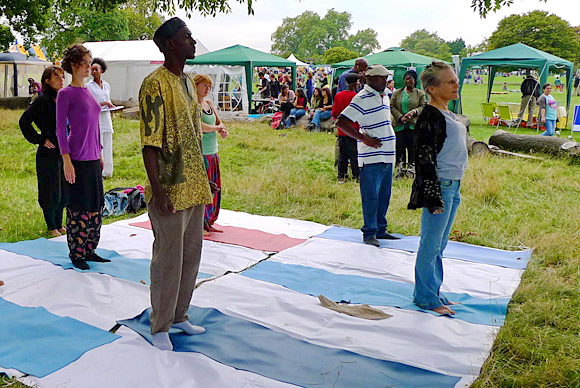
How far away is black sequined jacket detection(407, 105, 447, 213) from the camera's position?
11.6 ft

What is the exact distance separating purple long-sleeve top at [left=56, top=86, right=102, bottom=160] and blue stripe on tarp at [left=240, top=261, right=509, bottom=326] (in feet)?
5.35

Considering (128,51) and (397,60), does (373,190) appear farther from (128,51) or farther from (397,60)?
(128,51)

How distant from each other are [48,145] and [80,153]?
1.04m

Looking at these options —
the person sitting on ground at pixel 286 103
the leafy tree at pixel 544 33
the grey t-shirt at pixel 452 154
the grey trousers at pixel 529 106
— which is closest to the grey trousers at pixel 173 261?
the grey t-shirt at pixel 452 154

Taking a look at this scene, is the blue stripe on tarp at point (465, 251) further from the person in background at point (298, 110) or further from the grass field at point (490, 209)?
the person in background at point (298, 110)

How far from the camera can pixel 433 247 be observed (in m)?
3.71

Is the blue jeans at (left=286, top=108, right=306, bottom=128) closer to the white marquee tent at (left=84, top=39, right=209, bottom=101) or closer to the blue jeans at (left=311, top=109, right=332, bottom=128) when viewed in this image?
the blue jeans at (left=311, top=109, right=332, bottom=128)

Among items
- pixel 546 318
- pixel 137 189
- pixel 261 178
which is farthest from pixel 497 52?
pixel 546 318

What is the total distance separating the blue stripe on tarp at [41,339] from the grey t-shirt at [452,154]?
2.30 meters

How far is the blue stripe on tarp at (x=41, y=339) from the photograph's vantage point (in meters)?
3.06

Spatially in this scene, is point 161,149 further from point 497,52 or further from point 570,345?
point 497,52

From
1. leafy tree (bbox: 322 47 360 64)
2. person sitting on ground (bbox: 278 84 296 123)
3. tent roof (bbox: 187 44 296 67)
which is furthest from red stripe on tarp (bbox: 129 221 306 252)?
leafy tree (bbox: 322 47 360 64)

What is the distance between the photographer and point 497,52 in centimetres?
1680

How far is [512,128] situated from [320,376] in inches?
617
